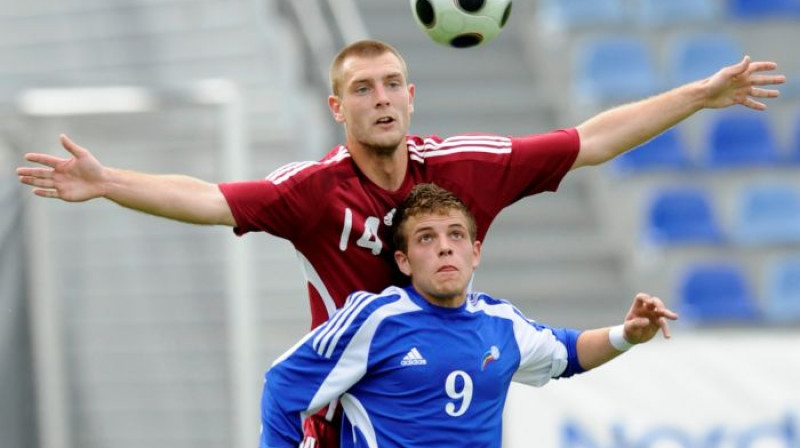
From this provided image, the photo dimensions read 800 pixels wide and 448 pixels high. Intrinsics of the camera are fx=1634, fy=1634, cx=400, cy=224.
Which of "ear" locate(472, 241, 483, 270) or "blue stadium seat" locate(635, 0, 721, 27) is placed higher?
"blue stadium seat" locate(635, 0, 721, 27)

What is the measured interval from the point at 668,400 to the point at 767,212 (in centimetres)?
343

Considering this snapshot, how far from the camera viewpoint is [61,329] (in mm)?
8758

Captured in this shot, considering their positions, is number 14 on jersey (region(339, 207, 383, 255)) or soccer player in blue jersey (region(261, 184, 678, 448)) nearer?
soccer player in blue jersey (region(261, 184, 678, 448))

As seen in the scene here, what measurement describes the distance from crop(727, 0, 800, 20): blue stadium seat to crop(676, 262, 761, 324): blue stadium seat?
8.65 feet

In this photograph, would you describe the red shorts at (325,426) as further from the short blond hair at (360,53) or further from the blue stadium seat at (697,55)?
the blue stadium seat at (697,55)

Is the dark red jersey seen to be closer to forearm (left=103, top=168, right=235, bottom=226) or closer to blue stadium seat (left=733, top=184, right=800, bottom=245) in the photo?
forearm (left=103, top=168, right=235, bottom=226)

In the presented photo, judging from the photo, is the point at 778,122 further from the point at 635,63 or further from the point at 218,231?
the point at 218,231

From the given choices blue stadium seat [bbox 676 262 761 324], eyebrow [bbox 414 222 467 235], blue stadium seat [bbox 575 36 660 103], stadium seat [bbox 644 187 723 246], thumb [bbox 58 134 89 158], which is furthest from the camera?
blue stadium seat [bbox 575 36 660 103]

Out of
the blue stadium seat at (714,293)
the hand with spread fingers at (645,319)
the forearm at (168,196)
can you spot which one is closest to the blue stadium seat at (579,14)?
the blue stadium seat at (714,293)

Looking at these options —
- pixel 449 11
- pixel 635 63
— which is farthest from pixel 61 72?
pixel 449 11

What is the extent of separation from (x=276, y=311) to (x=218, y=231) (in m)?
2.06

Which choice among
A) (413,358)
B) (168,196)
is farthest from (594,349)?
(168,196)

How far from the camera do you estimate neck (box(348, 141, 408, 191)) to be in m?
5.66

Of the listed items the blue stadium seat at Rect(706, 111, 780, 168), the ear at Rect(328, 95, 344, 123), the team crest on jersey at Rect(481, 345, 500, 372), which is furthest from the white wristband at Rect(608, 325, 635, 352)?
the blue stadium seat at Rect(706, 111, 780, 168)
